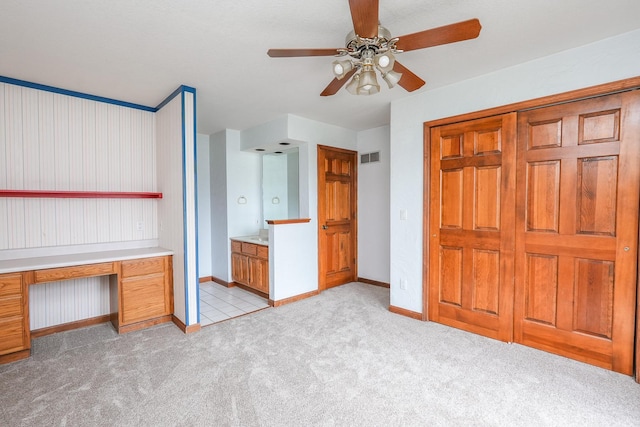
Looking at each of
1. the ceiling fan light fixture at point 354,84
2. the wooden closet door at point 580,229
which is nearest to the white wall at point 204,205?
the ceiling fan light fixture at point 354,84

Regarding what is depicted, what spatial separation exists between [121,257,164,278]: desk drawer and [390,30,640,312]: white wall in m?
2.67

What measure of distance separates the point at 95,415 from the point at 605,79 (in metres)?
4.32

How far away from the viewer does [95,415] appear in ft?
6.21

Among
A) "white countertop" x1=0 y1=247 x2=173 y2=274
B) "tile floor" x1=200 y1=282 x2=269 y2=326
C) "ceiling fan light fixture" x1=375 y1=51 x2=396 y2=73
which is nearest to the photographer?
"ceiling fan light fixture" x1=375 y1=51 x2=396 y2=73

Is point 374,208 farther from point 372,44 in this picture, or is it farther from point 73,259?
point 73,259

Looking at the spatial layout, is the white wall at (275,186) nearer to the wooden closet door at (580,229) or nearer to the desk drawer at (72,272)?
the desk drawer at (72,272)

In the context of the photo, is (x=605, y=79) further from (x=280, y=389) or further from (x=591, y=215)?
(x=280, y=389)

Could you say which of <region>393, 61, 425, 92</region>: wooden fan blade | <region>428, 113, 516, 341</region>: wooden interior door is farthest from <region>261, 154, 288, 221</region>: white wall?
<region>393, 61, 425, 92</region>: wooden fan blade

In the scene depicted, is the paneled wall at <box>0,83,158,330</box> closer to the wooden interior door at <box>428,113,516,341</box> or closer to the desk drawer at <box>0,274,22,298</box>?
the desk drawer at <box>0,274,22,298</box>

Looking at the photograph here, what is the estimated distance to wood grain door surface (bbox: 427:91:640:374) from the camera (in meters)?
2.30

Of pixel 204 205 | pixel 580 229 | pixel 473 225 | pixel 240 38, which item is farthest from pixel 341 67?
pixel 204 205

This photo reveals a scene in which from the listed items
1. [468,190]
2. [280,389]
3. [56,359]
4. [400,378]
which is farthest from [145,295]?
[468,190]

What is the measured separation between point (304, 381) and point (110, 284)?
2615mm

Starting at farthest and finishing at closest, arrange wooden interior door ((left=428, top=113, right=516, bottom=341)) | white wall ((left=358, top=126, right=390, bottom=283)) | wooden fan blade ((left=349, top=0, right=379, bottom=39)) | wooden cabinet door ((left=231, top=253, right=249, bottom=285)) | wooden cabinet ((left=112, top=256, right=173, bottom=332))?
white wall ((left=358, top=126, right=390, bottom=283)), wooden cabinet door ((left=231, top=253, right=249, bottom=285)), wooden cabinet ((left=112, top=256, right=173, bottom=332)), wooden interior door ((left=428, top=113, right=516, bottom=341)), wooden fan blade ((left=349, top=0, right=379, bottom=39))
